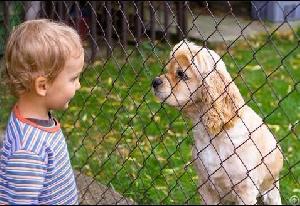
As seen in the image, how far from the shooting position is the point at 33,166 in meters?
2.72

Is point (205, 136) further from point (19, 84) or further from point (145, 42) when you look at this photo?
point (145, 42)

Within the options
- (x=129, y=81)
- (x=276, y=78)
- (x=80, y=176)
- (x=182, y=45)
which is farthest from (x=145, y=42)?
(x=182, y=45)

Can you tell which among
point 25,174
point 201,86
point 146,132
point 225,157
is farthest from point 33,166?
point 146,132

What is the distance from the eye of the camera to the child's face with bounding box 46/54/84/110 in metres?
2.85

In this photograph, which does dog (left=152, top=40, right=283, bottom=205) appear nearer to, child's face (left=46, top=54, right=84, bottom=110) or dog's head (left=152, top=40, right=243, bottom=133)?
dog's head (left=152, top=40, right=243, bottom=133)

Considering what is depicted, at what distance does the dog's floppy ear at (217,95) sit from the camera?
3.85 meters

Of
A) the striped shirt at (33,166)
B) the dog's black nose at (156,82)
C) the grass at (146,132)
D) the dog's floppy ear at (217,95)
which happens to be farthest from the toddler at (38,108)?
the dog's black nose at (156,82)

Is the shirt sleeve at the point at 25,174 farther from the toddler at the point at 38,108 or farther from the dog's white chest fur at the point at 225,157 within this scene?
the dog's white chest fur at the point at 225,157

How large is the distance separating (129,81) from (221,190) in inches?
131

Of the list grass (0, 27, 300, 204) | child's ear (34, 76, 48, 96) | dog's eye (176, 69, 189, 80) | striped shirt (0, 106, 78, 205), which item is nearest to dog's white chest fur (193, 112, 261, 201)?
grass (0, 27, 300, 204)

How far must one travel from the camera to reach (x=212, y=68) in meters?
3.86

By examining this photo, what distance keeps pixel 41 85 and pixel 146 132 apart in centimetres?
324

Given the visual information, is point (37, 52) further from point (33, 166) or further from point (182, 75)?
point (182, 75)

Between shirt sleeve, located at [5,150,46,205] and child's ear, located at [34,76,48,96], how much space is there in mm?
245
